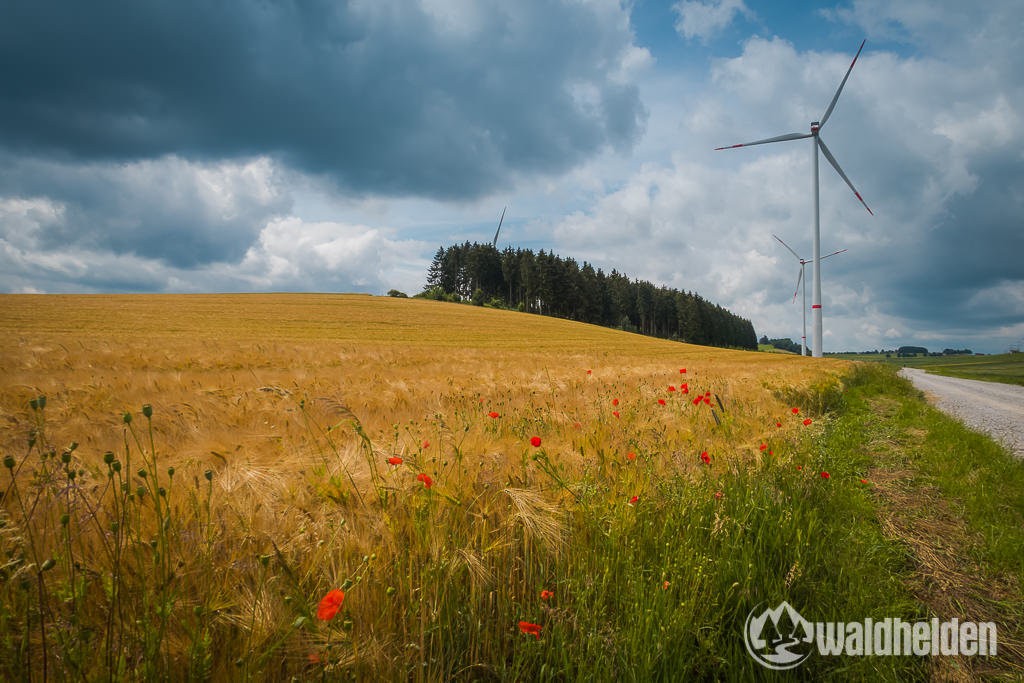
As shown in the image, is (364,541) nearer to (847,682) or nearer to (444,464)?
(444,464)

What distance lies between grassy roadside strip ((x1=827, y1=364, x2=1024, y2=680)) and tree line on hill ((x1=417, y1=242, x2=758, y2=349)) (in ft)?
277

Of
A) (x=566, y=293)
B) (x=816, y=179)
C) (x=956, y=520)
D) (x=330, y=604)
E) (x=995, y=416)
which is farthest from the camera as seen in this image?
(x=566, y=293)

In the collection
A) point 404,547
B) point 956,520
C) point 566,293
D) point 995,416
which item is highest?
point 566,293

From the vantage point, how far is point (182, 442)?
2.68 m

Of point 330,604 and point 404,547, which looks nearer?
point 330,604

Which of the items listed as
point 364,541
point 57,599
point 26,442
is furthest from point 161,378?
point 364,541

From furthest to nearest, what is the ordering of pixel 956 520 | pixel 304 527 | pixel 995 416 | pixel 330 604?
1. pixel 995 416
2. pixel 956 520
3. pixel 304 527
4. pixel 330 604

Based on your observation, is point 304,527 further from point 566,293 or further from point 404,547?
point 566,293

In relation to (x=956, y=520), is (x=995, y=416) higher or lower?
higher

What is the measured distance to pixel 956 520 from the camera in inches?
147

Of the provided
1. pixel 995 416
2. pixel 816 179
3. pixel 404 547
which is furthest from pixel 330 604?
pixel 816 179

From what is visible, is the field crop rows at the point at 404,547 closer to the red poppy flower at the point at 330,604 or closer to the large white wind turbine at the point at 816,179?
the red poppy flower at the point at 330,604

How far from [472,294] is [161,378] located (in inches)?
3748

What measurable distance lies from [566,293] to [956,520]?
293ft
